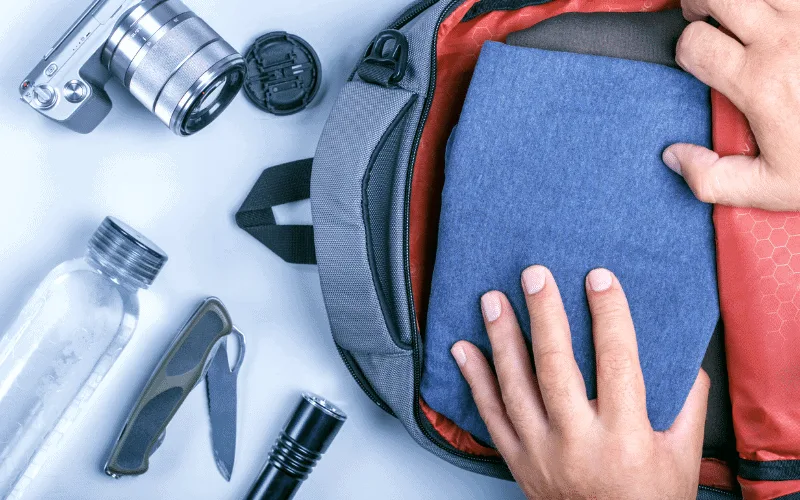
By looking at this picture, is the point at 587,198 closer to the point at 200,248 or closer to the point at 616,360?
the point at 616,360

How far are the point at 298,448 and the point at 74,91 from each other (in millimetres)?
431

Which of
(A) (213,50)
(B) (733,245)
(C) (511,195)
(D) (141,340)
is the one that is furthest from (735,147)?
(D) (141,340)

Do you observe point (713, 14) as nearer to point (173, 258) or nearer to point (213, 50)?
point (213, 50)

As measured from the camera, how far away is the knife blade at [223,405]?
0.80 m

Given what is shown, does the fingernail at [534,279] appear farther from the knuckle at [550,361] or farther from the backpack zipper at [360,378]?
the backpack zipper at [360,378]

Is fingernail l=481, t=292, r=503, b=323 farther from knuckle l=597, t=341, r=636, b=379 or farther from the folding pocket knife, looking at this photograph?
the folding pocket knife

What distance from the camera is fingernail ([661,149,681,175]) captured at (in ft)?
1.94

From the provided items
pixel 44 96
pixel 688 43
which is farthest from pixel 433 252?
pixel 44 96

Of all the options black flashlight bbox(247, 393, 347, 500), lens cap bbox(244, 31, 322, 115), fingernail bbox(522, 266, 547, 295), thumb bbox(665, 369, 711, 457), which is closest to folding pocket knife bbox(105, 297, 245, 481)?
black flashlight bbox(247, 393, 347, 500)

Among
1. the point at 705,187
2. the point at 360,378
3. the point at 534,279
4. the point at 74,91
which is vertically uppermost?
the point at 705,187

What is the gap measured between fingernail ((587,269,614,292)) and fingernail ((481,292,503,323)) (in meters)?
0.08

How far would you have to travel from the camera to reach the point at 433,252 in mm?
721

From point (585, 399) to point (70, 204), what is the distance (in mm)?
567

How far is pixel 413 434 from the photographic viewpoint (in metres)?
0.73
